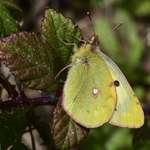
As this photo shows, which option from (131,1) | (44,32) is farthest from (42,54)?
(131,1)

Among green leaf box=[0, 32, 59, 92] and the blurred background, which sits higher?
green leaf box=[0, 32, 59, 92]

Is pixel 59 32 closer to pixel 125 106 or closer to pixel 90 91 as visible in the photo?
pixel 90 91

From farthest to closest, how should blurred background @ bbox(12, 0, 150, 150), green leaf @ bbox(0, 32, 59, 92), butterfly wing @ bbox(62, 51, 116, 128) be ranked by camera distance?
blurred background @ bbox(12, 0, 150, 150) → butterfly wing @ bbox(62, 51, 116, 128) → green leaf @ bbox(0, 32, 59, 92)

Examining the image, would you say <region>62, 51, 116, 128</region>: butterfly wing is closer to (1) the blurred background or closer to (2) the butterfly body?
(2) the butterfly body

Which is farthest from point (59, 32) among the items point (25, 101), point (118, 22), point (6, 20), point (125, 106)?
point (118, 22)

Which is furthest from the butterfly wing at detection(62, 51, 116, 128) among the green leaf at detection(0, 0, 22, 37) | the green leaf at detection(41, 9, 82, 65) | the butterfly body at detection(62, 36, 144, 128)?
the green leaf at detection(0, 0, 22, 37)

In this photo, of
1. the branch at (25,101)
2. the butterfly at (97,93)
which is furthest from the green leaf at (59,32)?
the branch at (25,101)
